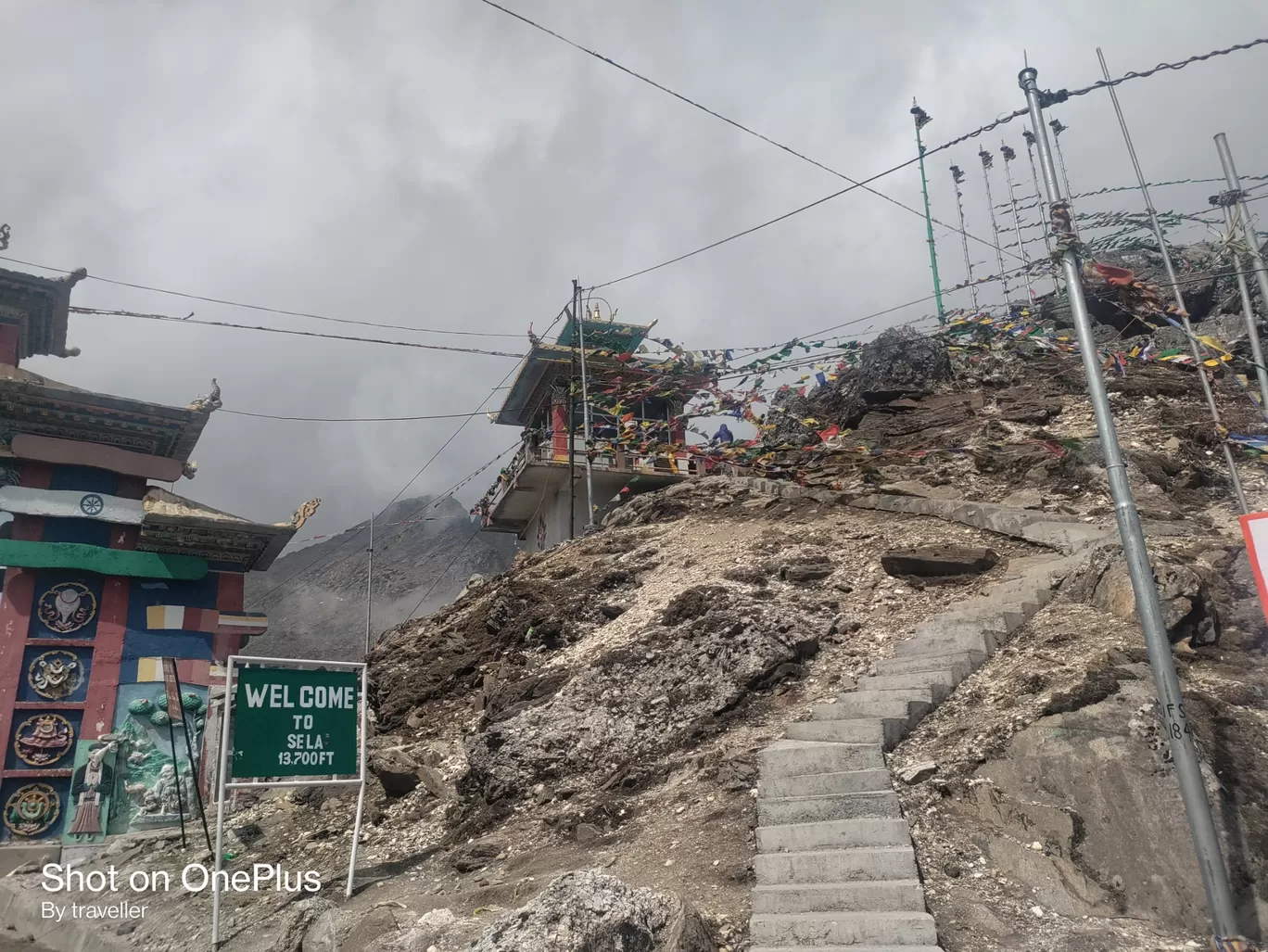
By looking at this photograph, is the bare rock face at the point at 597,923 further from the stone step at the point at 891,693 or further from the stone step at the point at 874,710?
the stone step at the point at 891,693

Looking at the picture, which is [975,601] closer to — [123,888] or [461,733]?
[461,733]

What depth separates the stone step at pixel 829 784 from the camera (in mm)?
6992

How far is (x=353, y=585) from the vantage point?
276 feet

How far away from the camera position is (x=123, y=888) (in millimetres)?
10086

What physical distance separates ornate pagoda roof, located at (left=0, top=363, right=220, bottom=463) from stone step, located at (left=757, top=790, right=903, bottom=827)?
10.4 m

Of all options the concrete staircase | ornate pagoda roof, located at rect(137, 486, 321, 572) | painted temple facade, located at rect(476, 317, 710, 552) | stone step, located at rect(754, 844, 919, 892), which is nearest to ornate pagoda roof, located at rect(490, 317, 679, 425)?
painted temple facade, located at rect(476, 317, 710, 552)

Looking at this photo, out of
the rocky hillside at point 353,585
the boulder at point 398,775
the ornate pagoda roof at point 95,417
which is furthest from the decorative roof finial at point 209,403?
the rocky hillside at point 353,585

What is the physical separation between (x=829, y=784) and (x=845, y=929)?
156cm

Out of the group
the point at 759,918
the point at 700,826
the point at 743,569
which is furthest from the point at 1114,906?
the point at 743,569

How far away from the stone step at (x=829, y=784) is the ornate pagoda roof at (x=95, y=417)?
10.2m

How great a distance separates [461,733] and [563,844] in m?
4.01

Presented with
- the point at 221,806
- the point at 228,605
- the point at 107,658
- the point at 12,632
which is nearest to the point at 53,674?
the point at 107,658

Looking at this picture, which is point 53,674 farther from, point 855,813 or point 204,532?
point 855,813

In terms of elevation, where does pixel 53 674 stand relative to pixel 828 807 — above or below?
above
